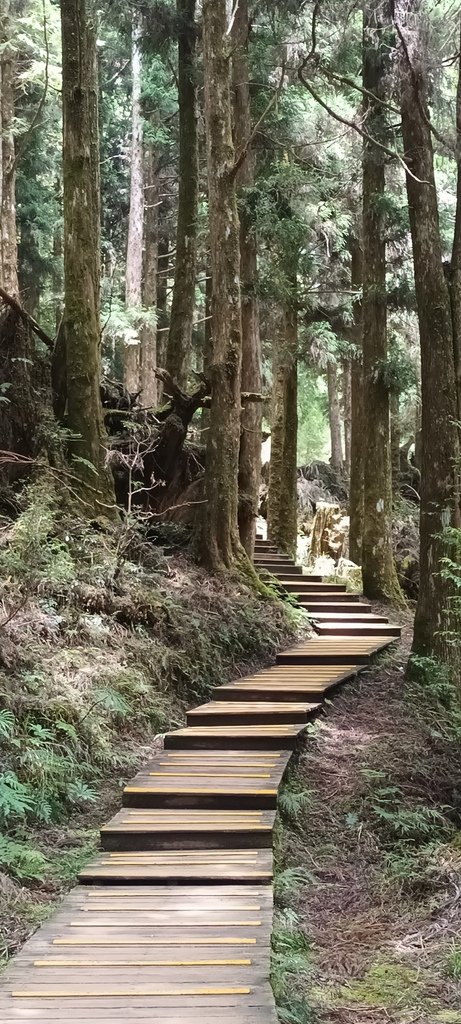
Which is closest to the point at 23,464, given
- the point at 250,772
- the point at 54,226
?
the point at 250,772

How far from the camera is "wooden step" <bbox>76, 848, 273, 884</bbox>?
3.93 m

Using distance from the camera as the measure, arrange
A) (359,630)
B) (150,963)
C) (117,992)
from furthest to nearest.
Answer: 1. (359,630)
2. (150,963)
3. (117,992)

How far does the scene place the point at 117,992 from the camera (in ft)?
9.29

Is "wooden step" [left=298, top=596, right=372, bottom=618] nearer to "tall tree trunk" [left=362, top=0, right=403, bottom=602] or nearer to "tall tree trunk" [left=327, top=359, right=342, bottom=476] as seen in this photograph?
"tall tree trunk" [left=362, top=0, right=403, bottom=602]

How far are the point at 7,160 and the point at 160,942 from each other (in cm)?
1552

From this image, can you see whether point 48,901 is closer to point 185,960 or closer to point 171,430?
point 185,960

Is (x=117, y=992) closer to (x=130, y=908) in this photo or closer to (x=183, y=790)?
(x=130, y=908)

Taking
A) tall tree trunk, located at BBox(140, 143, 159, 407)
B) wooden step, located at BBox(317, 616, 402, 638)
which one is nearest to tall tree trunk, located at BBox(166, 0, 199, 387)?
tall tree trunk, located at BBox(140, 143, 159, 407)

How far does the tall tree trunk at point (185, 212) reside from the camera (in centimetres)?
1334

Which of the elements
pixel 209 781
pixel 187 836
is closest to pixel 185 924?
pixel 187 836

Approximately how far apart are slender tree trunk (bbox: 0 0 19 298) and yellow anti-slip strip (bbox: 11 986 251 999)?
472 inches

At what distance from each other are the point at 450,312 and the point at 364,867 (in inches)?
243

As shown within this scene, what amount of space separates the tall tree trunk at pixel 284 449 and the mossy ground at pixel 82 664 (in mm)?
6038

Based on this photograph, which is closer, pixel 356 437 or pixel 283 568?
pixel 283 568
